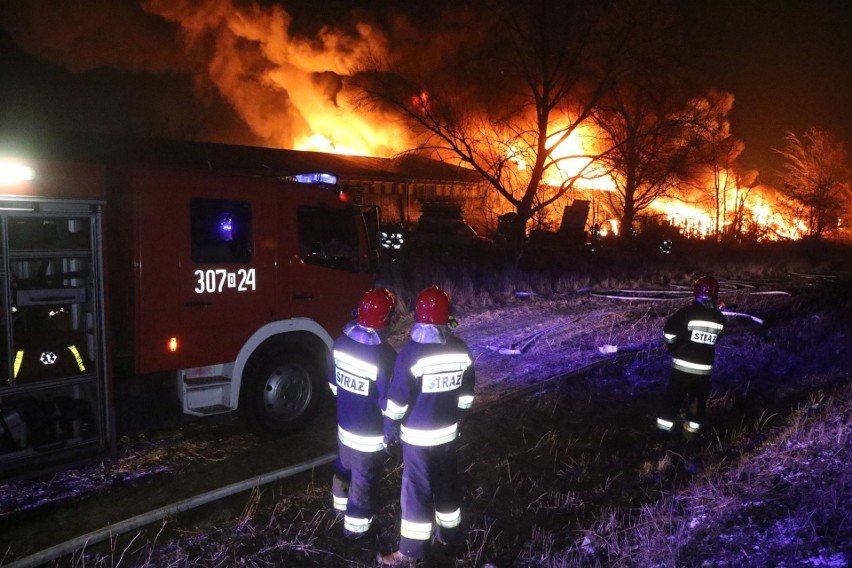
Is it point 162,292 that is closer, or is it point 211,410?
point 162,292

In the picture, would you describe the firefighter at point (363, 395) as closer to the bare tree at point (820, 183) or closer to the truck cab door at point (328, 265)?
the truck cab door at point (328, 265)

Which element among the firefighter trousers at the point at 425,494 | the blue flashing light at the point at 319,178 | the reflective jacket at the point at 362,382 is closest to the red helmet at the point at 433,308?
the reflective jacket at the point at 362,382

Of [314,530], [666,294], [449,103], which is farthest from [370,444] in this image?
[449,103]

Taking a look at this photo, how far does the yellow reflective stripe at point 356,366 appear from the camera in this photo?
3.31m

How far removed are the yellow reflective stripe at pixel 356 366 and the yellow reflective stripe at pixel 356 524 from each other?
85 centimetres

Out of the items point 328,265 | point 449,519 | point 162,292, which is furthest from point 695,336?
point 162,292

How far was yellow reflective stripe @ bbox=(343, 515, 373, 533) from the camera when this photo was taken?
3.44 metres

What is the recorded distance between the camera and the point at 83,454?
423 cm

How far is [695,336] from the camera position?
498 cm

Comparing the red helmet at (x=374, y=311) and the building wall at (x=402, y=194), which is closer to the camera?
the red helmet at (x=374, y=311)

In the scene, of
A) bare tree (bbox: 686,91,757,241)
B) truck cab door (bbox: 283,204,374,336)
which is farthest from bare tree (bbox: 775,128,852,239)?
truck cab door (bbox: 283,204,374,336)

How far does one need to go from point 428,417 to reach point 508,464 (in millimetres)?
1549

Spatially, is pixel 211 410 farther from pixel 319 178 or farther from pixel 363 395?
pixel 319 178

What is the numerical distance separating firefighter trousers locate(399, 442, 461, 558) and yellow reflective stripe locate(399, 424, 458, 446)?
0.03 m
